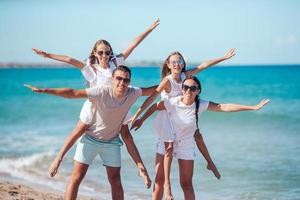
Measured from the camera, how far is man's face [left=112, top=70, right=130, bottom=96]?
6.38m

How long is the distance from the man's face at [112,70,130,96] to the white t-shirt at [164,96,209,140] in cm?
73

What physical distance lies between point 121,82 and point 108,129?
23.3 inches

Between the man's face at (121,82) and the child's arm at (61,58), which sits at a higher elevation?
the child's arm at (61,58)

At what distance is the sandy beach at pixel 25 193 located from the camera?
866 cm

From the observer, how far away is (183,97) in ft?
22.4

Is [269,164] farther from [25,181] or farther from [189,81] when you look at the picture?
[189,81]

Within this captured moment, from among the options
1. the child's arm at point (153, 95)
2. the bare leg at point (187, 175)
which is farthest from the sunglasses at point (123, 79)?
the bare leg at point (187, 175)

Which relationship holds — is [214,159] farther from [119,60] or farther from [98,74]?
[98,74]

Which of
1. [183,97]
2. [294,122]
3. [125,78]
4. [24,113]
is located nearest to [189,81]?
[183,97]

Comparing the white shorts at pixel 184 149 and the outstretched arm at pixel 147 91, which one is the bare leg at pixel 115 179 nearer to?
the white shorts at pixel 184 149

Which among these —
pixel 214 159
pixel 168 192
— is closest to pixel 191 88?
pixel 168 192

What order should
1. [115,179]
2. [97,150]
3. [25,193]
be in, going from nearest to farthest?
[97,150] < [115,179] < [25,193]

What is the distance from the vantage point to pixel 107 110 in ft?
21.0

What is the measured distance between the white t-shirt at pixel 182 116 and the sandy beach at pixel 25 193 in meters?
2.97
